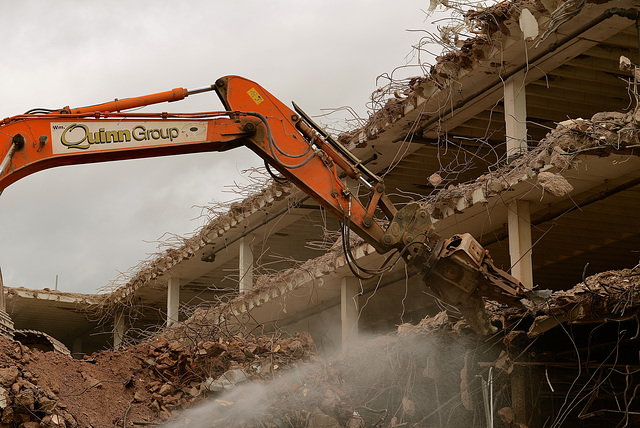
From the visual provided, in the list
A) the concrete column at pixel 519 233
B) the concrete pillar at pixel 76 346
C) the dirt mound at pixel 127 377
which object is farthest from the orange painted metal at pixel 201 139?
the concrete pillar at pixel 76 346

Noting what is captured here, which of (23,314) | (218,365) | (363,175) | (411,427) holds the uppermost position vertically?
(23,314)

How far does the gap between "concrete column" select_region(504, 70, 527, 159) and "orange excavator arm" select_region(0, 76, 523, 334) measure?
3.29 m

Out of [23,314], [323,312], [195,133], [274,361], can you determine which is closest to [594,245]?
[323,312]

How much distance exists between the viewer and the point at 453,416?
9.84m

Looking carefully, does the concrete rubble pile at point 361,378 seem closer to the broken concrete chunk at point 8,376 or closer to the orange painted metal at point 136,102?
the broken concrete chunk at point 8,376

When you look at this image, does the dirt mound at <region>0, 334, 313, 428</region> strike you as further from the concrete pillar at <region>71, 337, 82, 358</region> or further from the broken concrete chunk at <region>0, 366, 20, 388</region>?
the concrete pillar at <region>71, 337, 82, 358</region>

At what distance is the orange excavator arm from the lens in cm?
836

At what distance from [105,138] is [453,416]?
530cm

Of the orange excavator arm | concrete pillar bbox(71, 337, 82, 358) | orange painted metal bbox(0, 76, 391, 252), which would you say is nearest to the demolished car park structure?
the orange excavator arm

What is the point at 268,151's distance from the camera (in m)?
8.83

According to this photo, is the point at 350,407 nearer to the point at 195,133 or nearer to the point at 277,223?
the point at 195,133

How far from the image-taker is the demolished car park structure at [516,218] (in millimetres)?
9094

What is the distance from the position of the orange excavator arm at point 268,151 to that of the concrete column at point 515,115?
130 inches

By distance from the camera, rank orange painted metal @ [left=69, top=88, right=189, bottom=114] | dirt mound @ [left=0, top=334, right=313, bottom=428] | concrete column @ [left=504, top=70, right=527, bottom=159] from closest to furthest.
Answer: orange painted metal @ [left=69, top=88, right=189, bottom=114]
dirt mound @ [left=0, top=334, right=313, bottom=428]
concrete column @ [left=504, top=70, right=527, bottom=159]
